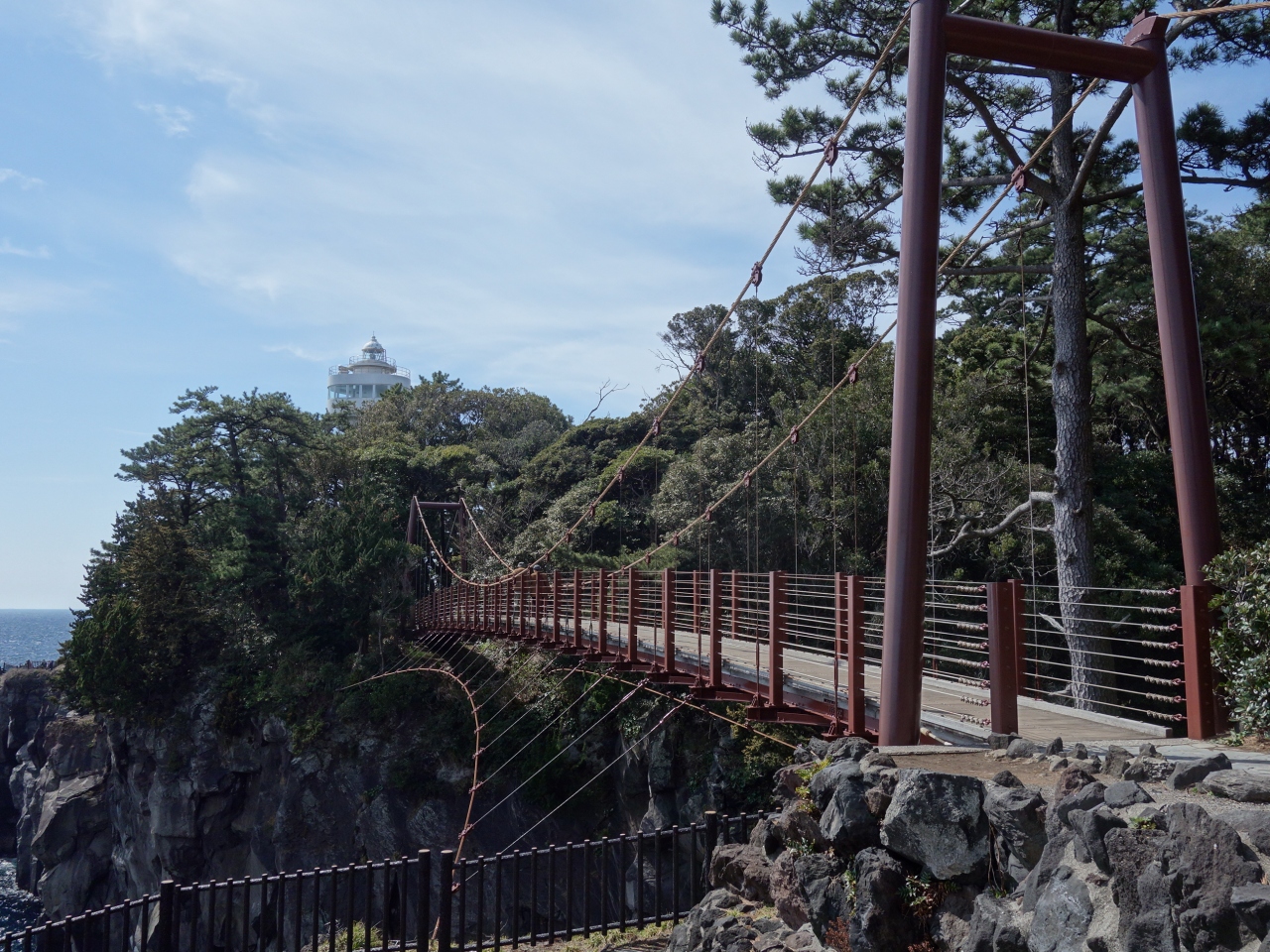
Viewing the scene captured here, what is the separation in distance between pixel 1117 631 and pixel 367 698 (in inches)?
633

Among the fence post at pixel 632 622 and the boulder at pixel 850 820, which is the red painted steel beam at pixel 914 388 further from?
the fence post at pixel 632 622

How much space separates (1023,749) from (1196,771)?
3.13ft

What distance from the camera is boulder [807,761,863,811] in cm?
400

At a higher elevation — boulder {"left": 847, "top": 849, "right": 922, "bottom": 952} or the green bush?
the green bush

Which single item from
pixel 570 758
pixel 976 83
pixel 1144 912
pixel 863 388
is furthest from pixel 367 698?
pixel 1144 912

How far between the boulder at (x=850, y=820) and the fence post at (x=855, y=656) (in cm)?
165

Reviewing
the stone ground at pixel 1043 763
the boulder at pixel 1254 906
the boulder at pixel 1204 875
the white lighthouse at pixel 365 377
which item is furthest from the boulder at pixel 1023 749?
the white lighthouse at pixel 365 377

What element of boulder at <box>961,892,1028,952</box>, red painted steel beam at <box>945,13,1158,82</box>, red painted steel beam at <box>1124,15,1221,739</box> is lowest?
boulder at <box>961,892,1028,952</box>

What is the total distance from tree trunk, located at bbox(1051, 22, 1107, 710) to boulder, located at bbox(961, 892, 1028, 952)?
7054 millimetres

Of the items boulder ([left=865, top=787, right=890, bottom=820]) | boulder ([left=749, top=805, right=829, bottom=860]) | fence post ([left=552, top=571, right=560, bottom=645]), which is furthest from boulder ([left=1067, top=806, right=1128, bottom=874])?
fence post ([left=552, top=571, right=560, bottom=645])

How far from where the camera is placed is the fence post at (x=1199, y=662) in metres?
4.78

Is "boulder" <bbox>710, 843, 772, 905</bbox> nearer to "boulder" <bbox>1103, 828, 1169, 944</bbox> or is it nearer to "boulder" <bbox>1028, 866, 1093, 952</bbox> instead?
"boulder" <bbox>1028, 866, 1093, 952</bbox>

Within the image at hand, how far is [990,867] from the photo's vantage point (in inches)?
131

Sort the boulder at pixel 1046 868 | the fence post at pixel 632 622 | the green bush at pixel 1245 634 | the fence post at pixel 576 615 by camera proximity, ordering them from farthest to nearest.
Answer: the fence post at pixel 576 615 → the fence post at pixel 632 622 → the green bush at pixel 1245 634 → the boulder at pixel 1046 868
